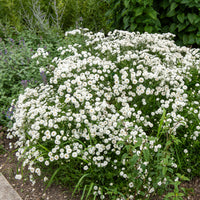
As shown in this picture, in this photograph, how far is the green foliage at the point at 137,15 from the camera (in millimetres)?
4695

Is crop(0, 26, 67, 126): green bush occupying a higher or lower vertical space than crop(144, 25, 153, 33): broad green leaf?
lower

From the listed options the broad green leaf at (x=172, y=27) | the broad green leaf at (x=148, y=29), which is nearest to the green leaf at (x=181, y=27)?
the broad green leaf at (x=172, y=27)

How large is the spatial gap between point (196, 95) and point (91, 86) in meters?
1.53

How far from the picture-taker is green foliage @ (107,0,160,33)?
4.70 meters

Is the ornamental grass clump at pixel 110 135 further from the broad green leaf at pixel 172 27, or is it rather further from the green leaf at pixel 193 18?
the broad green leaf at pixel 172 27

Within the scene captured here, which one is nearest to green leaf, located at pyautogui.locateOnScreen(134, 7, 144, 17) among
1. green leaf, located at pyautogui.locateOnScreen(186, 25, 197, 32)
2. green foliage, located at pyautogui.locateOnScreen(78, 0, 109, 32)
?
green leaf, located at pyautogui.locateOnScreen(186, 25, 197, 32)

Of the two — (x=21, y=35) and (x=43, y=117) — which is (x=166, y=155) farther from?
(x=21, y=35)

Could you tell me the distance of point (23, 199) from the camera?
281 centimetres

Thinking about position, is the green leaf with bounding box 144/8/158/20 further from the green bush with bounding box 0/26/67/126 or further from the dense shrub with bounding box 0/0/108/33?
the green bush with bounding box 0/26/67/126

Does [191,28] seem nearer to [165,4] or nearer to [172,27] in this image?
[172,27]

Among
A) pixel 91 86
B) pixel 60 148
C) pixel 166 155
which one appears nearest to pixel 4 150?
pixel 60 148

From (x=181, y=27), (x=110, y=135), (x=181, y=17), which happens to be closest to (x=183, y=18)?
(x=181, y=17)

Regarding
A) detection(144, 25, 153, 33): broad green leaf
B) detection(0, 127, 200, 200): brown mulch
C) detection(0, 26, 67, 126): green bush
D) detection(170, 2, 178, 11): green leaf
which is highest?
detection(170, 2, 178, 11): green leaf

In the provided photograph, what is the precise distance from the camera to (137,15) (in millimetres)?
4691
